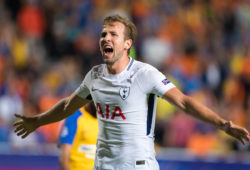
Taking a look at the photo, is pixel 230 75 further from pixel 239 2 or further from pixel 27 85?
pixel 27 85

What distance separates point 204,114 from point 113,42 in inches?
35.5

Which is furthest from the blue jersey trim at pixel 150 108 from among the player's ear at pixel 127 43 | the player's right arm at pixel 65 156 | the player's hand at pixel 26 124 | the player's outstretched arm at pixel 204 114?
the player's right arm at pixel 65 156

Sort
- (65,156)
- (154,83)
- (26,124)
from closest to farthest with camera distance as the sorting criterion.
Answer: (154,83) → (26,124) → (65,156)

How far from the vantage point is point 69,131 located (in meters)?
Result: 5.73

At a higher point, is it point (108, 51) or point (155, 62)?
point (155, 62)

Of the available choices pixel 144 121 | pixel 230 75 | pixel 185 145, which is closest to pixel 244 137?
pixel 144 121

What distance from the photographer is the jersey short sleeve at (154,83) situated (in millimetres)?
→ 4320

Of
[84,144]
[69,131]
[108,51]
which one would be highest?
[108,51]

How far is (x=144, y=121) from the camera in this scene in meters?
4.43

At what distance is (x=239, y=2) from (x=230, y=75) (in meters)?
2.17

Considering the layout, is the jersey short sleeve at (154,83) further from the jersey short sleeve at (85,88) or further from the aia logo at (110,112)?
the jersey short sleeve at (85,88)

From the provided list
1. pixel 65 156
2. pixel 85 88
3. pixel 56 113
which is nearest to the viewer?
pixel 85 88

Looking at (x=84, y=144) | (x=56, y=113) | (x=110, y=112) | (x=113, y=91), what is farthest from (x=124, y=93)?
(x=84, y=144)

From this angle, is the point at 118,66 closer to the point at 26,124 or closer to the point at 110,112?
the point at 110,112
